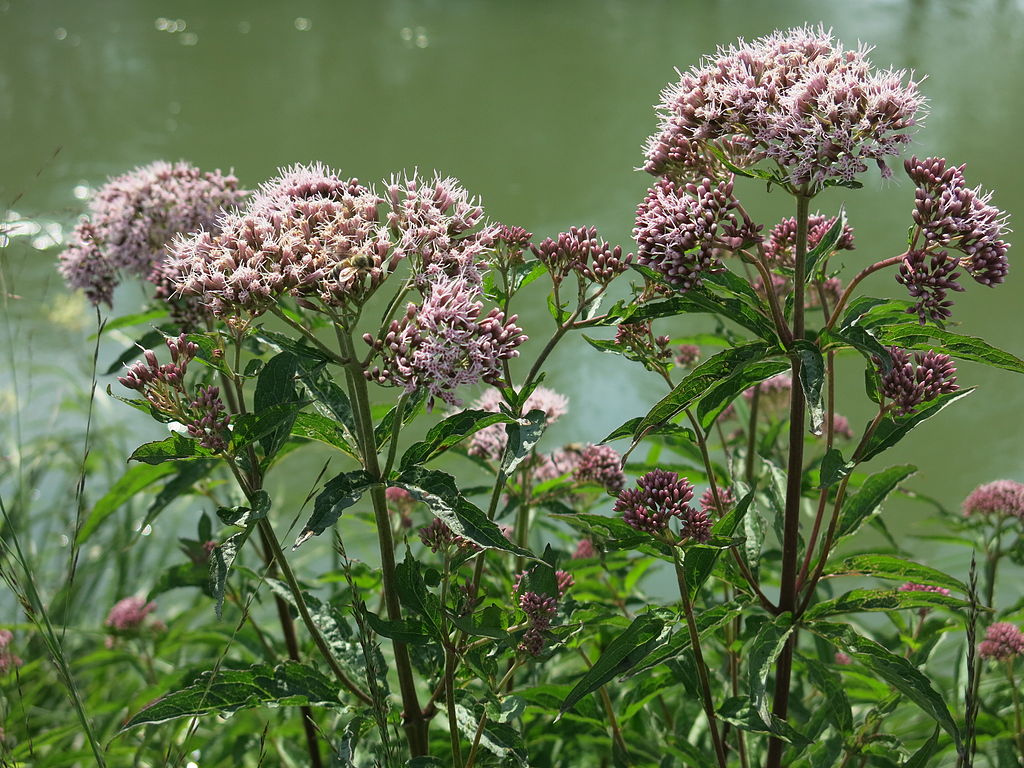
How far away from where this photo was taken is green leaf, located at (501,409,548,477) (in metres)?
1.79

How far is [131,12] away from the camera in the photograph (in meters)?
10.0

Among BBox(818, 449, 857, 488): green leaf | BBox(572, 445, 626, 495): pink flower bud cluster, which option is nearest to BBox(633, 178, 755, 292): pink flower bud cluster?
BBox(818, 449, 857, 488): green leaf

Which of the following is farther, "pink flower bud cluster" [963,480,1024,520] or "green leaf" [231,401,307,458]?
"pink flower bud cluster" [963,480,1024,520]

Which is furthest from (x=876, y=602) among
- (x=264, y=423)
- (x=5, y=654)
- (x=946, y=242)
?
(x=5, y=654)

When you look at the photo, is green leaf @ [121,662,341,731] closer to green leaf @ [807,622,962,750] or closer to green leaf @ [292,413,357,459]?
green leaf @ [292,413,357,459]

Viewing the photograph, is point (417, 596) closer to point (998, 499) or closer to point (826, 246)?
point (826, 246)

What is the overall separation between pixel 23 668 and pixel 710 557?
2443 millimetres

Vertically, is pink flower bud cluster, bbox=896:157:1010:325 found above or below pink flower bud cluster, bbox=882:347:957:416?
above

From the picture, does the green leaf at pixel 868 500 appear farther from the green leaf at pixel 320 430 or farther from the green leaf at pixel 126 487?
the green leaf at pixel 126 487

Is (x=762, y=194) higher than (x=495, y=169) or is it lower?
lower

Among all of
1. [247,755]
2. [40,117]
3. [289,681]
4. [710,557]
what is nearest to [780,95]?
[710,557]

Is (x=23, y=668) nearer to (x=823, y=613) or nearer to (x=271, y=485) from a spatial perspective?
(x=271, y=485)

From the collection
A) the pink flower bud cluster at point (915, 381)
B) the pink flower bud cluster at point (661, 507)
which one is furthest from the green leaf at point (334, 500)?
the pink flower bud cluster at point (915, 381)

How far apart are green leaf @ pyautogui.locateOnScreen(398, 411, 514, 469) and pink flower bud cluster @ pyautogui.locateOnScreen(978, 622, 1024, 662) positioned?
1483mm
